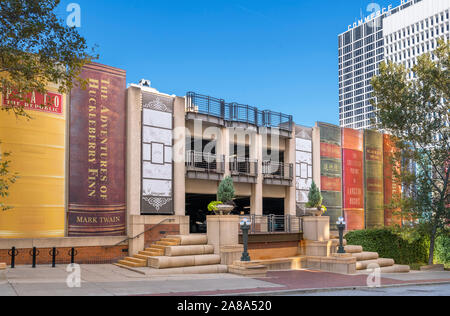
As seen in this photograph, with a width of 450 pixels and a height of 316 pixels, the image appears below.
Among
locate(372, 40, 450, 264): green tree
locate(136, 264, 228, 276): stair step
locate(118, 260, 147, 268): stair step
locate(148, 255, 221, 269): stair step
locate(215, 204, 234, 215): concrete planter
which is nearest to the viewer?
locate(136, 264, 228, 276): stair step

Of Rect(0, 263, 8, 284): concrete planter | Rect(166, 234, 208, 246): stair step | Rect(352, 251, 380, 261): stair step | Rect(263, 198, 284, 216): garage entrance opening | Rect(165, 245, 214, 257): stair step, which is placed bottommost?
Rect(352, 251, 380, 261): stair step

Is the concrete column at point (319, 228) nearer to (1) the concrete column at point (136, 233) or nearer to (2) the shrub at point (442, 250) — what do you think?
(1) the concrete column at point (136, 233)

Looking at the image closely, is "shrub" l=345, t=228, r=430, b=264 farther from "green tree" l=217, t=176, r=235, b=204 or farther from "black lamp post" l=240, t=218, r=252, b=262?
"black lamp post" l=240, t=218, r=252, b=262

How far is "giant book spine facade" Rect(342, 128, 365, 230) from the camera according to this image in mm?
37312

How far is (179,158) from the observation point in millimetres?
27531

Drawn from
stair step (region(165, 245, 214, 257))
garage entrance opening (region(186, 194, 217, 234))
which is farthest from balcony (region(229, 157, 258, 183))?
stair step (region(165, 245, 214, 257))

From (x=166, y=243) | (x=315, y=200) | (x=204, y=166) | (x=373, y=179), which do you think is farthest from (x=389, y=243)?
(x=166, y=243)

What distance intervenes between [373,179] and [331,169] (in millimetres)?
4659

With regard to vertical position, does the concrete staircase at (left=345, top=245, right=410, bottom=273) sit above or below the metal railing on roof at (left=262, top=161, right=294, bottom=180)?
below

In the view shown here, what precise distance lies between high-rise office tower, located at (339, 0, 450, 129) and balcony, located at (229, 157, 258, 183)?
89.9 meters

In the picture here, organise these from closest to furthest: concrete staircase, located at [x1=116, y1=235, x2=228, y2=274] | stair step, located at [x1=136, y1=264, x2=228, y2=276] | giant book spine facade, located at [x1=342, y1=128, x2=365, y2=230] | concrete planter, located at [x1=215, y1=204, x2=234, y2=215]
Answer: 1. stair step, located at [x1=136, y1=264, x2=228, y2=276]
2. concrete staircase, located at [x1=116, y1=235, x2=228, y2=274]
3. concrete planter, located at [x1=215, y1=204, x2=234, y2=215]
4. giant book spine facade, located at [x1=342, y1=128, x2=365, y2=230]

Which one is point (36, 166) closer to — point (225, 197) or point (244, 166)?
point (225, 197)

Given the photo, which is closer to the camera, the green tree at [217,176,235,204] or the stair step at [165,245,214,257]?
the stair step at [165,245,214,257]

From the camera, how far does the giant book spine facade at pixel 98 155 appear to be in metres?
23.7
